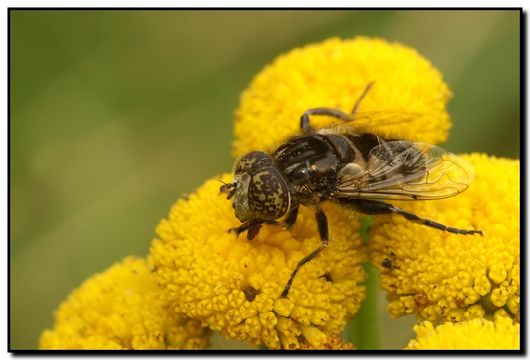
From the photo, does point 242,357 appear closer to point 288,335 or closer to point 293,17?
point 288,335

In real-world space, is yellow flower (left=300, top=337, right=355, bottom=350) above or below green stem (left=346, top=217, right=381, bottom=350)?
below

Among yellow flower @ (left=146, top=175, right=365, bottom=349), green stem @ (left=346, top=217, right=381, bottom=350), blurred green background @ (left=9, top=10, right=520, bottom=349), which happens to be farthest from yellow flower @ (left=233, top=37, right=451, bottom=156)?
blurred green background @ (left=9, top=10, right=520, bottom=349)

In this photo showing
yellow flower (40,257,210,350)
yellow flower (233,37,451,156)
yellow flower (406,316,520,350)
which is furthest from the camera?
yellow flower (233,37,451,156)

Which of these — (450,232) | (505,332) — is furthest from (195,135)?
(505,332)

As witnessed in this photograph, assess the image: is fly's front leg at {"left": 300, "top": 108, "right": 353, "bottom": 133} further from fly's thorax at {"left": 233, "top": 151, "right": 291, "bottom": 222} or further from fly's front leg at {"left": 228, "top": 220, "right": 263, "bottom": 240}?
fly's front leg at {"left": 228, "top": 220, "right": 263, "bottom": 240}

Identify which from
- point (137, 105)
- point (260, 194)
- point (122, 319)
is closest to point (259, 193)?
point (260, 194)

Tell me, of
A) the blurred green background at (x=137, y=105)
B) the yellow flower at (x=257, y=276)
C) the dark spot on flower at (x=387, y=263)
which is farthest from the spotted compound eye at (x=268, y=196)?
the blurred green background at (x=137, y=105)
